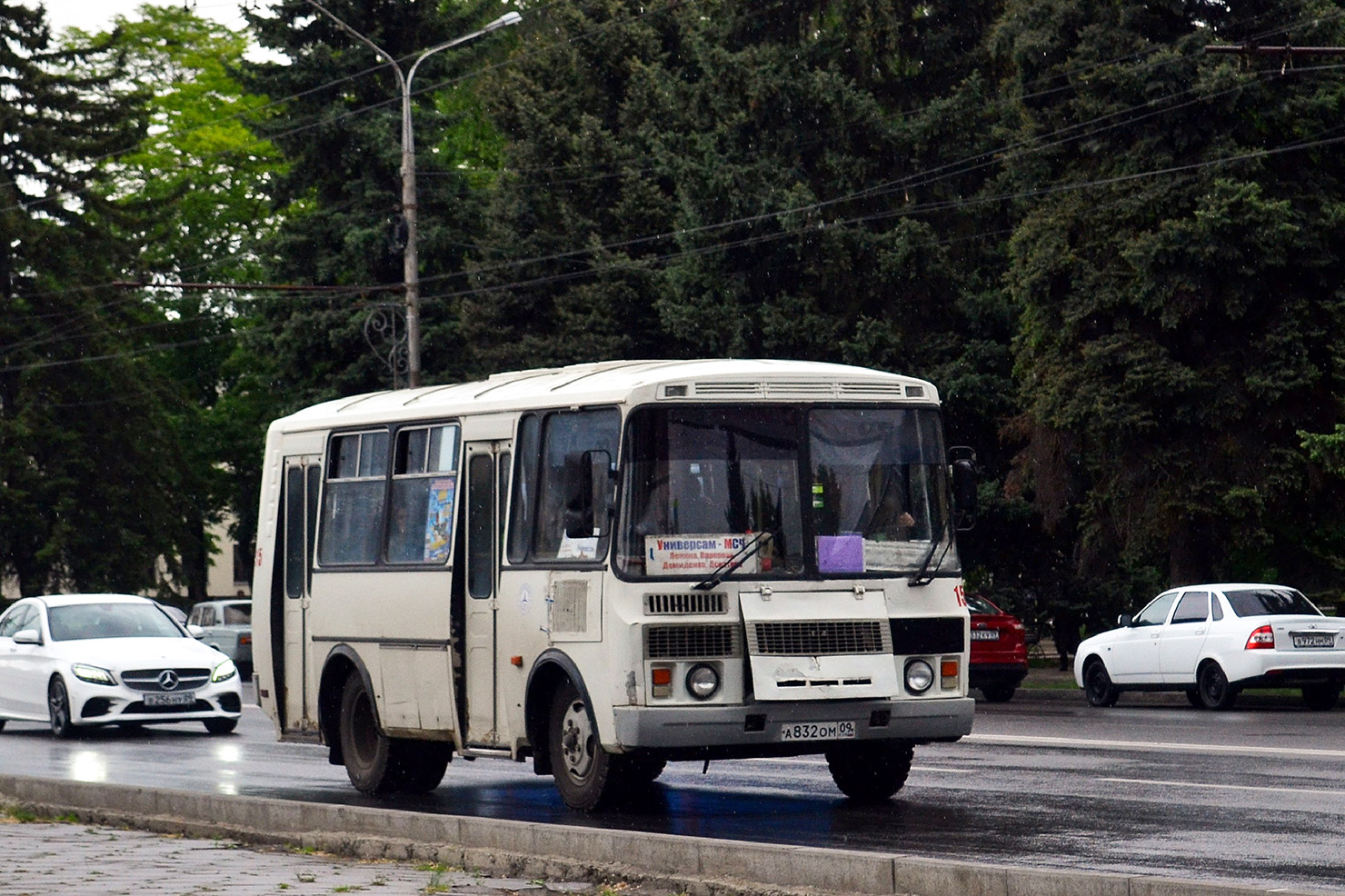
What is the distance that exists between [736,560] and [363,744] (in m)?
4.34

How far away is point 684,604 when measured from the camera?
Result: 12.9 m

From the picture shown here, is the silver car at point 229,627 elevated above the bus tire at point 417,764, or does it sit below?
above

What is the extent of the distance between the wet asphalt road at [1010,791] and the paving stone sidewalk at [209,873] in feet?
6.52

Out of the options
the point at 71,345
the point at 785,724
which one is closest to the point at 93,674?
the point at 785,724

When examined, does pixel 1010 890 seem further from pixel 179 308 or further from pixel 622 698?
pixel 179 308

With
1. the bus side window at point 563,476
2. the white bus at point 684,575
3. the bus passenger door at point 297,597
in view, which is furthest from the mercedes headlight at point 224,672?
the bus side window at point 563,476

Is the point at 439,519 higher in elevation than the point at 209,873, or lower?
higher

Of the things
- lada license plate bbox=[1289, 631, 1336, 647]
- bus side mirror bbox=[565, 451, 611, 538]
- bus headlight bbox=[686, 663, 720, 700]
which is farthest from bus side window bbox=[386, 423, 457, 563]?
lada license plate bbox=[1289, 631, 1336, 647]

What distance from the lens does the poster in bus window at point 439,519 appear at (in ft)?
48.6

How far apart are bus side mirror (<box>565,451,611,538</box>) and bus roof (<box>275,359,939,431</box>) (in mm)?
466

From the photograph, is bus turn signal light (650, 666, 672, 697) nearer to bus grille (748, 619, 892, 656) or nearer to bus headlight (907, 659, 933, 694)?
bus grille (748, 619, 892, 656)

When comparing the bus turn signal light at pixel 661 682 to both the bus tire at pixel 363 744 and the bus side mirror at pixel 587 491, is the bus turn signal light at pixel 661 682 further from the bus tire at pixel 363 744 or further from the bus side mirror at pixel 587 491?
the bus tire at pixel 363 744

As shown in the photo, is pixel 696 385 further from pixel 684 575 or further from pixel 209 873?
pixel 209 873

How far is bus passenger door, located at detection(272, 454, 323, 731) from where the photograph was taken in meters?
16.7
